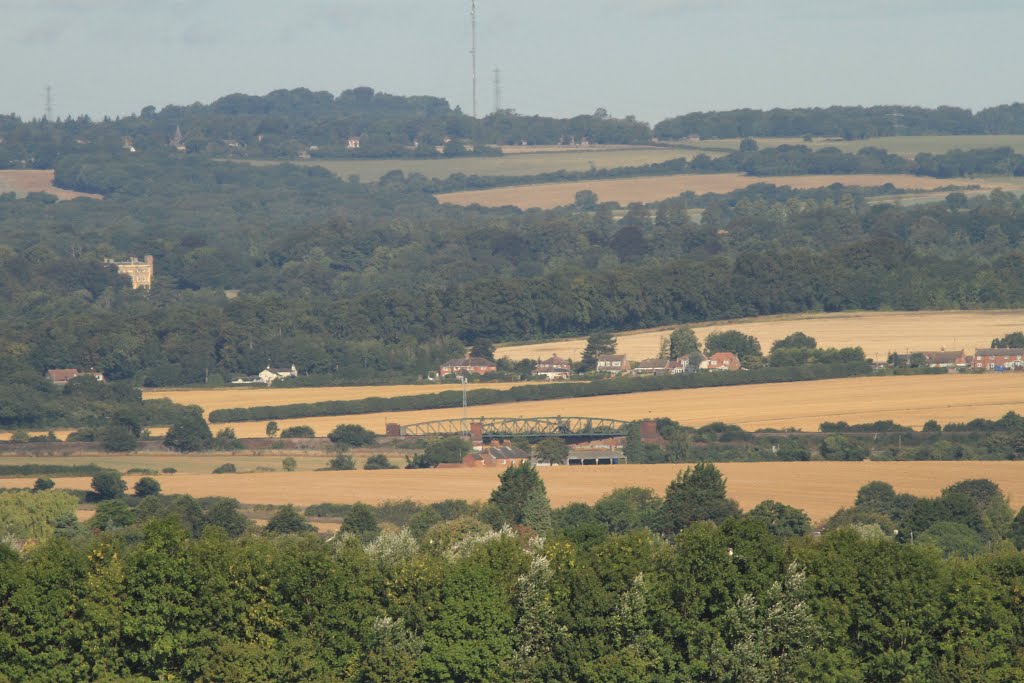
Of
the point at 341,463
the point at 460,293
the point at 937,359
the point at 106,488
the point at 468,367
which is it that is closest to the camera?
the point at 106,488

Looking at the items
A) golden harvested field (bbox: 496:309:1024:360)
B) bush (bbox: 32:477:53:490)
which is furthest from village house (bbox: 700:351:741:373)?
bush (bbox: 32:477:53:490)

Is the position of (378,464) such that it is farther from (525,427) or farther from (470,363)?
(470,363)

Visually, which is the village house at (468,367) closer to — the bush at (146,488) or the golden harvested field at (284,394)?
the golden harvested field at (284,394)

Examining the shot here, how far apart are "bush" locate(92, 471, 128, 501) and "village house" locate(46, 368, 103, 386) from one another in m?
41.1

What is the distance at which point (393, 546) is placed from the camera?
4791cm

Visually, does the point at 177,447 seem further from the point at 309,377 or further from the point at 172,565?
the point at 172,565

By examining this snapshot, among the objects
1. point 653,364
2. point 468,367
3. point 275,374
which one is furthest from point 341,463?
Result: point 275,374

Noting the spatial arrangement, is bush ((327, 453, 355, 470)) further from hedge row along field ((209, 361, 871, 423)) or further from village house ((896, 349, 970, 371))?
village house ((896, 349, 970, 371))

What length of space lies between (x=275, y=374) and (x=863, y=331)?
31989 millimetres

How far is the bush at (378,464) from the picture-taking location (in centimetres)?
8119

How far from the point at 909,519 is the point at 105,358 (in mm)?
66716

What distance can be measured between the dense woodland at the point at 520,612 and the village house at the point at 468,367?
66.2 meters

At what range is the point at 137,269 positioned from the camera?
183m

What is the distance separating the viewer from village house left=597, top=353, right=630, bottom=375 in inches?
4451
